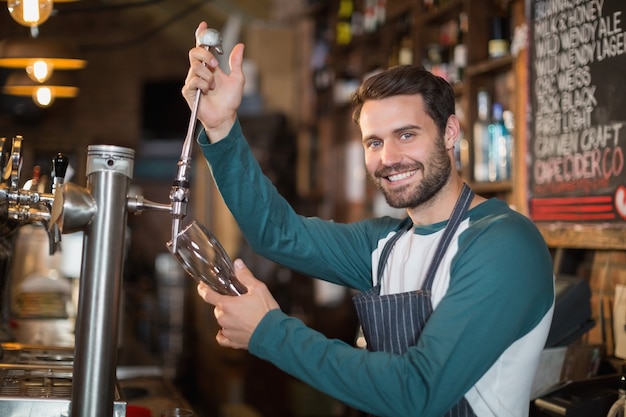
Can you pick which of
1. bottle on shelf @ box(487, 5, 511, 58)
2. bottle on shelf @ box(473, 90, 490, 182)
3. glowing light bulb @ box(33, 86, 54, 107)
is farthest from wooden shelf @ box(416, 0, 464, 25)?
glowing light bulb @ box(33, 86, 54, 107)

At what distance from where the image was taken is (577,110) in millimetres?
2451

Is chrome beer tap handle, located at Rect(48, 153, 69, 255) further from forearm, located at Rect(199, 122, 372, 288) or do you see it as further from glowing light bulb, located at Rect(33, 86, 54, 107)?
glowing light bulb, located at Rect(33, 86, 54, 107)

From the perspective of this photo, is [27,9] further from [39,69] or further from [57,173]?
[57,173]

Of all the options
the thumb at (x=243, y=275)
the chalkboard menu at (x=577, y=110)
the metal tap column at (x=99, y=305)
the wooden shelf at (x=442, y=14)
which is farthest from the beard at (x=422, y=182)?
the wooden shelf at (x=442, y=14)

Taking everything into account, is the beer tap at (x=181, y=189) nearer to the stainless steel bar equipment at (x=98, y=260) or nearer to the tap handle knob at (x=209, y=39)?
the stainless steel bar equipment at (x=98, y=260)

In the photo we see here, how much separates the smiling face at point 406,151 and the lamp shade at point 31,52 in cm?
157

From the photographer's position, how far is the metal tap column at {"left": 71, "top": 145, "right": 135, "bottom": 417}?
1.23m

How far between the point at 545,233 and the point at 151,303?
4.57 metres

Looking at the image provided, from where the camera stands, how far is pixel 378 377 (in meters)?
1.30

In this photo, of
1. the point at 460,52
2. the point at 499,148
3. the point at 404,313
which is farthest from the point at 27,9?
the point at 460,52

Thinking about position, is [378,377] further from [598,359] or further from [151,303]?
[151,303]

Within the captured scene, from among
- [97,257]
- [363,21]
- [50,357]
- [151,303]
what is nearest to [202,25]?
[97,257]

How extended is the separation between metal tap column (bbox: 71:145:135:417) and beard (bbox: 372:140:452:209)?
60 cm

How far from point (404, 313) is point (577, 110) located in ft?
4.13
